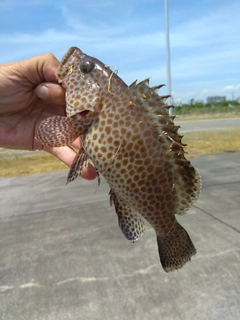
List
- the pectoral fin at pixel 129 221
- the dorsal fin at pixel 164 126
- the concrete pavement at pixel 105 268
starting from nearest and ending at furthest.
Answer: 1. the dorsal fin at pixel 164 126
2. the pectoral fin at pixel 129 221
3. the concrete pavement at pixel 105 268

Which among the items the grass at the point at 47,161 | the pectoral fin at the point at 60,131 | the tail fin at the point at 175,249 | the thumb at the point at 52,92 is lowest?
the grass at the point at 47,161

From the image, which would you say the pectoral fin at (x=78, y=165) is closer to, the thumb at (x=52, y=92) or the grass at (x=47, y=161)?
the thumb at (x=52, y=92)

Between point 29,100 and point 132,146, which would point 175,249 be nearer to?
point 132,146

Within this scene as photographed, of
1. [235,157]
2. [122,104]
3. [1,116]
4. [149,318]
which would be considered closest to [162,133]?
[122,104]

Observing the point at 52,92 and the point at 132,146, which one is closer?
the point at 132,146

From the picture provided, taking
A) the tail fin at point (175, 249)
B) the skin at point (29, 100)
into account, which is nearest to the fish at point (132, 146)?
the tail fin at point (175, 249)

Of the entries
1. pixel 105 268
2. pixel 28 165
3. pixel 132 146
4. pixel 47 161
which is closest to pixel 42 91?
pixel 132 146

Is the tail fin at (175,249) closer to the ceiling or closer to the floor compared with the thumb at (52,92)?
closer to the floor
